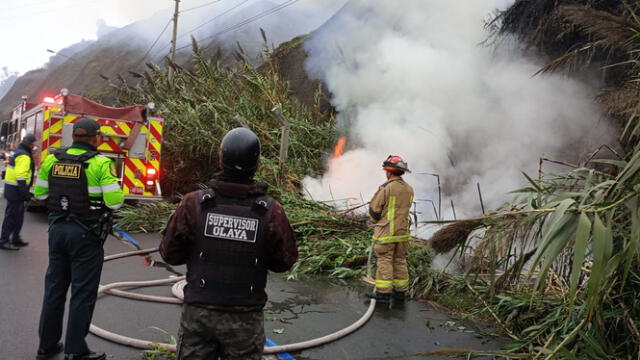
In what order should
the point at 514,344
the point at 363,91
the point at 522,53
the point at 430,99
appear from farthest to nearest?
1. the point at 363,91
2. the point at 430,99
3. the point at 522,53
4. the point at 514,344

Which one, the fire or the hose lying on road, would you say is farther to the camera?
the fire

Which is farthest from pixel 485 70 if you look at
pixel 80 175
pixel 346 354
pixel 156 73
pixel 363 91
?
pixel 156 73

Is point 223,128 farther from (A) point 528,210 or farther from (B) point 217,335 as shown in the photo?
(B) point 217,335

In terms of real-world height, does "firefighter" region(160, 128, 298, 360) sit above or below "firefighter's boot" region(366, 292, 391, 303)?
above

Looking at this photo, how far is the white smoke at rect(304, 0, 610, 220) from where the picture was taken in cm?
780

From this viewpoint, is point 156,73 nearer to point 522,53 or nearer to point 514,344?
point 522,53

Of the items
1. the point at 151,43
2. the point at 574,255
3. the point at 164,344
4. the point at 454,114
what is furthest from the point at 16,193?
the point at 151,43

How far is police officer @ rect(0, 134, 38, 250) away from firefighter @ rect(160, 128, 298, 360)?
5131 mm

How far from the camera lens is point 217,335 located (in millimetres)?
1986

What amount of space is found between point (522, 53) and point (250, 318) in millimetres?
7838

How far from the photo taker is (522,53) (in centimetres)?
815

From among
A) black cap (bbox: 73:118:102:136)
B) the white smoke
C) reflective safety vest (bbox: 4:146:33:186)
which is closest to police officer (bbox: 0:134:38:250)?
reflective safety vest (bbox: 4:146:33:186)

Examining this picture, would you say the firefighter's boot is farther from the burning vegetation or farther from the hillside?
the hillside

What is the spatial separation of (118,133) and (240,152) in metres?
7.07
